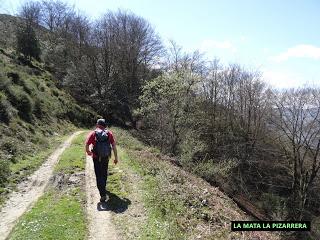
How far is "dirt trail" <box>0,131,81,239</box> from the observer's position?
429 inches

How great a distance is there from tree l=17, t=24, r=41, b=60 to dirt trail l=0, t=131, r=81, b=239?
129ft

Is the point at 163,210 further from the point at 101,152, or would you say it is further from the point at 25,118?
the point at 25,118

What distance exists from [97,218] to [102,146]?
225cm

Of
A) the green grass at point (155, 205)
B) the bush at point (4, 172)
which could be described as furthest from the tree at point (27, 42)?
the green grass at point (155, 205)

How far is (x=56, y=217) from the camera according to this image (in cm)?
1080

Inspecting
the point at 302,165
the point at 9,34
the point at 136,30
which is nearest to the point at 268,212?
the point at 302,165

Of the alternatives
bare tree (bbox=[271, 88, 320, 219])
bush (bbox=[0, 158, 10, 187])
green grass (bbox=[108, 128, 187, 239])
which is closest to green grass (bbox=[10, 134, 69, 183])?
bush (bbox=[0, 158, 10, 187])

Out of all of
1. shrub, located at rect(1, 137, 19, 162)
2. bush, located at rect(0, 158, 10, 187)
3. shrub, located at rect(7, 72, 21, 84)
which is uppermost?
shrub, located at rect(7, 72, 21, 84)

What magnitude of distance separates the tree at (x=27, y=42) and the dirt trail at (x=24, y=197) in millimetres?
39240

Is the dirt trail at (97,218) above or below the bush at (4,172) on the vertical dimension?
below

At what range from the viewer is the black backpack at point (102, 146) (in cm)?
1195

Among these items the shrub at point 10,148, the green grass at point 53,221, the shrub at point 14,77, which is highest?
the shrub at point 14,77

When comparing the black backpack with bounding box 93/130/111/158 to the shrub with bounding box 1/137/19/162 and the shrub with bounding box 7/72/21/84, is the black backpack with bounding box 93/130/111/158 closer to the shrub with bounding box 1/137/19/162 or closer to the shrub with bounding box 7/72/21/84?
the shrub with bounding box 1/137/19/162

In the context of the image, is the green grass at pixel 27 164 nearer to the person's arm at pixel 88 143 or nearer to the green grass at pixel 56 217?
the green grass at pixel 56 217
